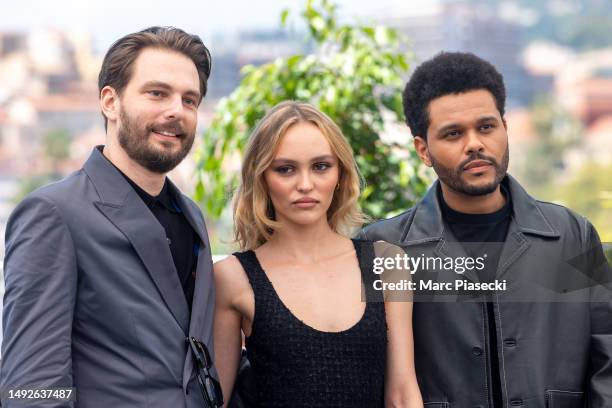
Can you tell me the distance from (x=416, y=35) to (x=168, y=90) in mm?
82121

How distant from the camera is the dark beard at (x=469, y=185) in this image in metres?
2.20

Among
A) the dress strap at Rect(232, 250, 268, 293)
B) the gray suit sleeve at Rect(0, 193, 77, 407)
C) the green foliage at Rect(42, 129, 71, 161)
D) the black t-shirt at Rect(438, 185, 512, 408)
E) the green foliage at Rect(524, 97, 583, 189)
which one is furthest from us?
the green foliage at Rect(524, 97, 583, 189)

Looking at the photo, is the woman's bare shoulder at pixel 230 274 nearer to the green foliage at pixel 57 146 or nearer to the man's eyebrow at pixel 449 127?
the man's eyebrow at pixel 449 127

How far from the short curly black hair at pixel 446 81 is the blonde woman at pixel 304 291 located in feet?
0.80

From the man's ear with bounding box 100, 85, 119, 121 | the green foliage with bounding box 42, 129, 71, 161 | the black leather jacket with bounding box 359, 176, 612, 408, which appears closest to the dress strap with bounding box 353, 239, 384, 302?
the black leather jacket with bounding box 359, 176, 612, 408

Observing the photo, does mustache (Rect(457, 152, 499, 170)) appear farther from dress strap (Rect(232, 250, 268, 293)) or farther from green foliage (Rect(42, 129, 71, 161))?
green foliage (Rect(42, 129, 71, 161))

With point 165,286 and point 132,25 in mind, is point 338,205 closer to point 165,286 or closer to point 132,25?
point 165,286

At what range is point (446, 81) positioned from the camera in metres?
2.28

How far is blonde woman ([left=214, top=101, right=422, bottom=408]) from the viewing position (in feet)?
6.79

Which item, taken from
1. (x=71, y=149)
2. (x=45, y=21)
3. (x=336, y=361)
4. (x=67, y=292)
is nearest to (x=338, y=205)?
(x=336, y=361)

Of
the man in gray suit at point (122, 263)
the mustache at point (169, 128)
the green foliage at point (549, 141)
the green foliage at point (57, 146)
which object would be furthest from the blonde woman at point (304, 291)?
the green foliage at point (549, 141)

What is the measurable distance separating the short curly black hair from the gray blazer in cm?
77

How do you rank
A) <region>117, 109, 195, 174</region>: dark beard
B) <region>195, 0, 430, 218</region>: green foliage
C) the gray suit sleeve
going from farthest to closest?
<region>195, 0, 430, 218</region>: green foliage < <region>117, 109, 195, 174</region>: dark beard < the gray suit sleeve

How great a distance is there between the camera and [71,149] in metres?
61.8
